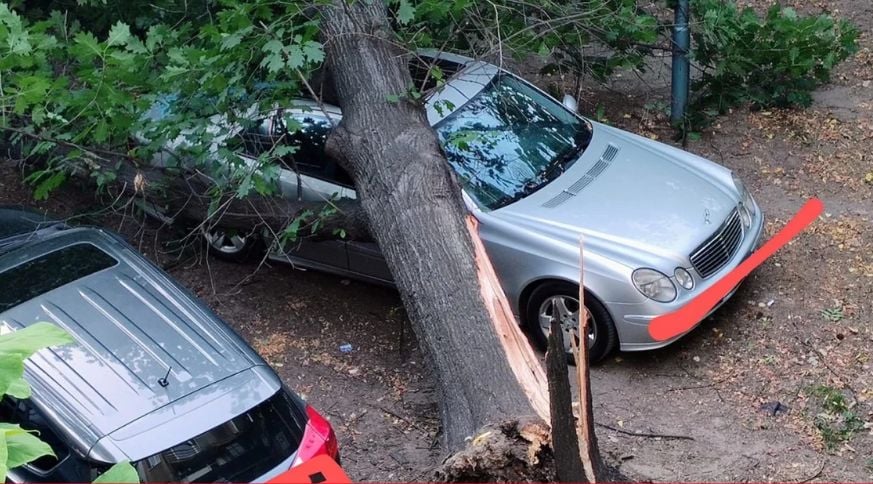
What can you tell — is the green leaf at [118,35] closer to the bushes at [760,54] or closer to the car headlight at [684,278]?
the car headlight at [684,278]

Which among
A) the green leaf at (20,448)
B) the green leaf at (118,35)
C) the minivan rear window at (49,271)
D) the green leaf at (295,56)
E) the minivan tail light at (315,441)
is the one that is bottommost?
the minivan tail light at (315,441)

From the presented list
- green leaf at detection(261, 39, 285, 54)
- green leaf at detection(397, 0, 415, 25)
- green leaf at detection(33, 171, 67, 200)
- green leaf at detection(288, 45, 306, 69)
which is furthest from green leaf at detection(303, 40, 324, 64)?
green leaf at detection(33, 171, 67, 200)

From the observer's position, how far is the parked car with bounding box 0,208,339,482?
4.62 meters

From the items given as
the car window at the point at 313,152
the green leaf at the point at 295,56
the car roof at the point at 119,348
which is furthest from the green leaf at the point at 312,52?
the car roof at the point at 119,348

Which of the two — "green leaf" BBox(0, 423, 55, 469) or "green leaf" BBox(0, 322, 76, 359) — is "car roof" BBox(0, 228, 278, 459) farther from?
"green leaf" BBox(0, 322, 76, 359)

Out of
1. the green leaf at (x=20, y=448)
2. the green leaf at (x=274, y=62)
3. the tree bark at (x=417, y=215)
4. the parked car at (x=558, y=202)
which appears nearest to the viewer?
the green leaf at (x=20, y=448)

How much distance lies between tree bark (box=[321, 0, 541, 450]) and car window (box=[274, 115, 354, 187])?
18.8 inches

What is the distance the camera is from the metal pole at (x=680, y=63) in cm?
895

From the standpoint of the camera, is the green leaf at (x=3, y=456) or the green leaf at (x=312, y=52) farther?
the green leaf at (x=312, y=52)

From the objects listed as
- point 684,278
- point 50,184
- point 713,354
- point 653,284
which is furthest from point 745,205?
point 50,184

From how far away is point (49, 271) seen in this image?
564 centimetres

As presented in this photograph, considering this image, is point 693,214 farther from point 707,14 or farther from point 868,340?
point 707,14

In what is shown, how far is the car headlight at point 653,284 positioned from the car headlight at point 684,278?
0.08 meters

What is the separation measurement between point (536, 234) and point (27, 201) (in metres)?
5.13
